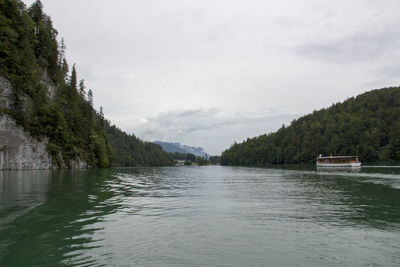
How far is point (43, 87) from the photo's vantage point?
92.8 metres

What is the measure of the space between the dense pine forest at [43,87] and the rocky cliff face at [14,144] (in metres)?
1.65

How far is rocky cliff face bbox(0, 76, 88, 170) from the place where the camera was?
Result: 71.9 metres

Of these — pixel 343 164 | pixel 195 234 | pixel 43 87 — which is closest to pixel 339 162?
pixel 343 164

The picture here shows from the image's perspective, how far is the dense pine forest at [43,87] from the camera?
78.4 metres

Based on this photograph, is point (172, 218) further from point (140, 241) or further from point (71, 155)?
point (71, 155)

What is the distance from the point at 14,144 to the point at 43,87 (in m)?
24.5

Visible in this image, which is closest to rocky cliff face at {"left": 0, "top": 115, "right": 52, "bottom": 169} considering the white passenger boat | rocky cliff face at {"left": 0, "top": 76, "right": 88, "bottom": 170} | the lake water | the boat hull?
rocky cliff face at {"left": 0, "top": 76, "right": 88, "bottom": 170}

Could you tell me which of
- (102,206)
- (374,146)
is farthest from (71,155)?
(374,146)

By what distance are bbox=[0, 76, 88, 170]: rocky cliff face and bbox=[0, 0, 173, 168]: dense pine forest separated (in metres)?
1.65

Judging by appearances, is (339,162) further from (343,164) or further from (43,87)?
(43,87)

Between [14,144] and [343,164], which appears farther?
[343,164]

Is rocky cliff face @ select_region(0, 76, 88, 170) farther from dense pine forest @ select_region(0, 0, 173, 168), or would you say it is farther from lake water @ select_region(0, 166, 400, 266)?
lake water @ select_region(0, 166, 400, 266)

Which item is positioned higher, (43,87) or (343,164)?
(43,87)

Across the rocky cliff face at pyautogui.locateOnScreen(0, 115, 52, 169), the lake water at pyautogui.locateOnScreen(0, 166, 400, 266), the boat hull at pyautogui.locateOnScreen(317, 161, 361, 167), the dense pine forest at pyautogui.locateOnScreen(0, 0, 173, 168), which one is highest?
the dense pine forest at pyautogui.locateOnScreen(0, 0, 173, 168)
